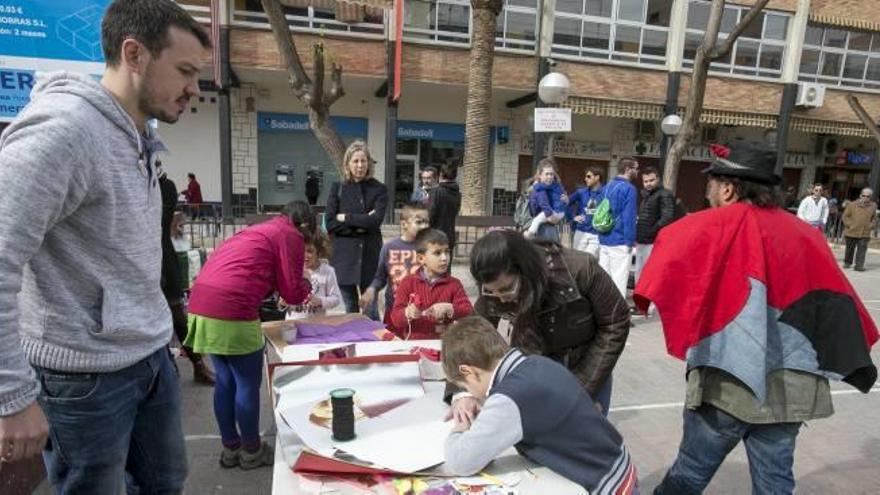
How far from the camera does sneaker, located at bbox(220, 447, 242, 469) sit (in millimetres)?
2957

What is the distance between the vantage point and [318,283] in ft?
12.2

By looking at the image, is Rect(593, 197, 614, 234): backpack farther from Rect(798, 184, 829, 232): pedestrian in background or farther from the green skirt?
Rect(798, 184, 829, 232): pedestrian in background

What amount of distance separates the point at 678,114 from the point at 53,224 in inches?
663

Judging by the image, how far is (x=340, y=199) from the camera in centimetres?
481

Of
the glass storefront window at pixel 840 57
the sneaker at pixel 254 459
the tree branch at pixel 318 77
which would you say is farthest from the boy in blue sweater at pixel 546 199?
the glass storefront window at pixel 840 57

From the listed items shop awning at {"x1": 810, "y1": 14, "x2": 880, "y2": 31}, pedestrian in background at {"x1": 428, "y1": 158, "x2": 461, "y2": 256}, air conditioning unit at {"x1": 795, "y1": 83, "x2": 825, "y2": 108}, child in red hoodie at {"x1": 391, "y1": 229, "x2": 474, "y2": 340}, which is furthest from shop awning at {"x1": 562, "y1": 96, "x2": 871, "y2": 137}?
child in red hoodie at {"x1": 391, "y1": 229, "x2": 474, "y2": 340}

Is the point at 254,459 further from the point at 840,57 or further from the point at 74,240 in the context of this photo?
the point at 840,57

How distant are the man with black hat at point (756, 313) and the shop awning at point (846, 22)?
1940cm

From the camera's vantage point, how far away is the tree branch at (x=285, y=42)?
848cm

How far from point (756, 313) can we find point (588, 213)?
16.8 feet

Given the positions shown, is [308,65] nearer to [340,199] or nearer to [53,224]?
[340,199]

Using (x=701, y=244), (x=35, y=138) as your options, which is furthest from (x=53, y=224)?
(x=701, y=244)

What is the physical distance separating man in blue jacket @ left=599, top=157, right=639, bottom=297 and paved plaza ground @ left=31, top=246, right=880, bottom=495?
150cm

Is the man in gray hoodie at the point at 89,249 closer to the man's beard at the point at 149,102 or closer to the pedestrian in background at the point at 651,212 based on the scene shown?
the man's beard at the point at 149,102
